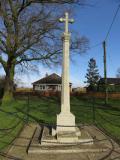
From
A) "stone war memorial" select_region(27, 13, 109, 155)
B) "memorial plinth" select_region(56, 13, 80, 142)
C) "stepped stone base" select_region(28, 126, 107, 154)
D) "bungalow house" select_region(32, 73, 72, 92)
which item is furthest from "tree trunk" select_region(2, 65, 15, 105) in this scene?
"bungalow house" select_region(32, 73, 72, 92)

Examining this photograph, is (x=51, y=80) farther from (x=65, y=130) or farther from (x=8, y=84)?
(x=65, y=130)

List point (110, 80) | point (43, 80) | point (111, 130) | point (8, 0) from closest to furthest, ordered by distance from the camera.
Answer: point (111, 130)
point (8, 0)
point (110, 80)
point (43, 80)

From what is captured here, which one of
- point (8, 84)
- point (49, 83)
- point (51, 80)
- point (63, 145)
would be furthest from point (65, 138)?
point (51, 80)

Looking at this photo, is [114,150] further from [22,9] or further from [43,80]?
[43,80]

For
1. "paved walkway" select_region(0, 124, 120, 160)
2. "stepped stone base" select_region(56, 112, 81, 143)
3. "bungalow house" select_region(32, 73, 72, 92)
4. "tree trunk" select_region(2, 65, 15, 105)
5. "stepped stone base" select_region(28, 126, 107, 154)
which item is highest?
"bungalow house" select_region(32, 73, 72, 92)

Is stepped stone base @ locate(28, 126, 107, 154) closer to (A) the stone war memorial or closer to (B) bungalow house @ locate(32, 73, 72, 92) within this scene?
(A) the stone war memorial

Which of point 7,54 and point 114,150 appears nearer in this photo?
point 114,150

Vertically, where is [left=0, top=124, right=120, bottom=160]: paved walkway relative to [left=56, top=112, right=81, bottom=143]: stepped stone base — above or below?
below

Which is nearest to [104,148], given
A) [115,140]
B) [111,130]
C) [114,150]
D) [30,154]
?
[114,150]

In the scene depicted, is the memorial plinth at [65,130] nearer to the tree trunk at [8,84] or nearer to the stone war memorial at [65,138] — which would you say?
the stone war memorial at [65,138]

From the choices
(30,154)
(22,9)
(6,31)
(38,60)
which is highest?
(22,9)

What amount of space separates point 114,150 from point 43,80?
70.5 meters

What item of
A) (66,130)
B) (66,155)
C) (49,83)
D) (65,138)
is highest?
(49,83)

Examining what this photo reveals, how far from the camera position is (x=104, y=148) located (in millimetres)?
10938
